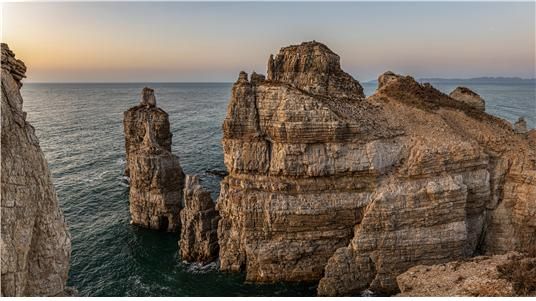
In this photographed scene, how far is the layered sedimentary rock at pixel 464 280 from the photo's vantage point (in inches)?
923

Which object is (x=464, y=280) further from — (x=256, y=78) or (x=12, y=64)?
(x=12, y=64)

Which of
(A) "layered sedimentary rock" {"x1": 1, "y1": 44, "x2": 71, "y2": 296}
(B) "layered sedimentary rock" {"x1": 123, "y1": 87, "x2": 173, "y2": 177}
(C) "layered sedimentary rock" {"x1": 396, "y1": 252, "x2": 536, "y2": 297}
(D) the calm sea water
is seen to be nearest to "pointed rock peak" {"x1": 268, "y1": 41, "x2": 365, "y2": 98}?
(B) "layered sedimentary rock" {"x1": 123, "y1": 87, "x2": 173, "y2": 177}

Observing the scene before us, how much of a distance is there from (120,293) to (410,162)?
2637 centimetres

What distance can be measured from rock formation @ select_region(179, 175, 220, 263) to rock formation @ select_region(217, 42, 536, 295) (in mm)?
2304

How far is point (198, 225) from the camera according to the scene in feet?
125

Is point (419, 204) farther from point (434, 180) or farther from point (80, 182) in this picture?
point (80, 182)

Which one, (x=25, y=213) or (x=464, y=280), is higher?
(x=25, y=213)

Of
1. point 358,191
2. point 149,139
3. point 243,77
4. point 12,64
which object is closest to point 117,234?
point 149,139

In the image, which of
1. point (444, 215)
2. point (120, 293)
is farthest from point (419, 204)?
point (120, 293)

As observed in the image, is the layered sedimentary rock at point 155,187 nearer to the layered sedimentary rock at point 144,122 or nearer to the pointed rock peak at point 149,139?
the pointed rock peak at point 149,139

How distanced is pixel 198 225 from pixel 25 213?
23.3m

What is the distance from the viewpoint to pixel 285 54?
43.3 m

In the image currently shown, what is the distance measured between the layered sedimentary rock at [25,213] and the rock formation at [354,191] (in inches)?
731

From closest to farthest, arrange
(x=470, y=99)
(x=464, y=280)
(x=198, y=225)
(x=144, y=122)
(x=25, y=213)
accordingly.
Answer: (x=25, y=213) < (x=464, y=280) < (x=198, y=225) < (x=470, y=99) < (x=144, y=122)
